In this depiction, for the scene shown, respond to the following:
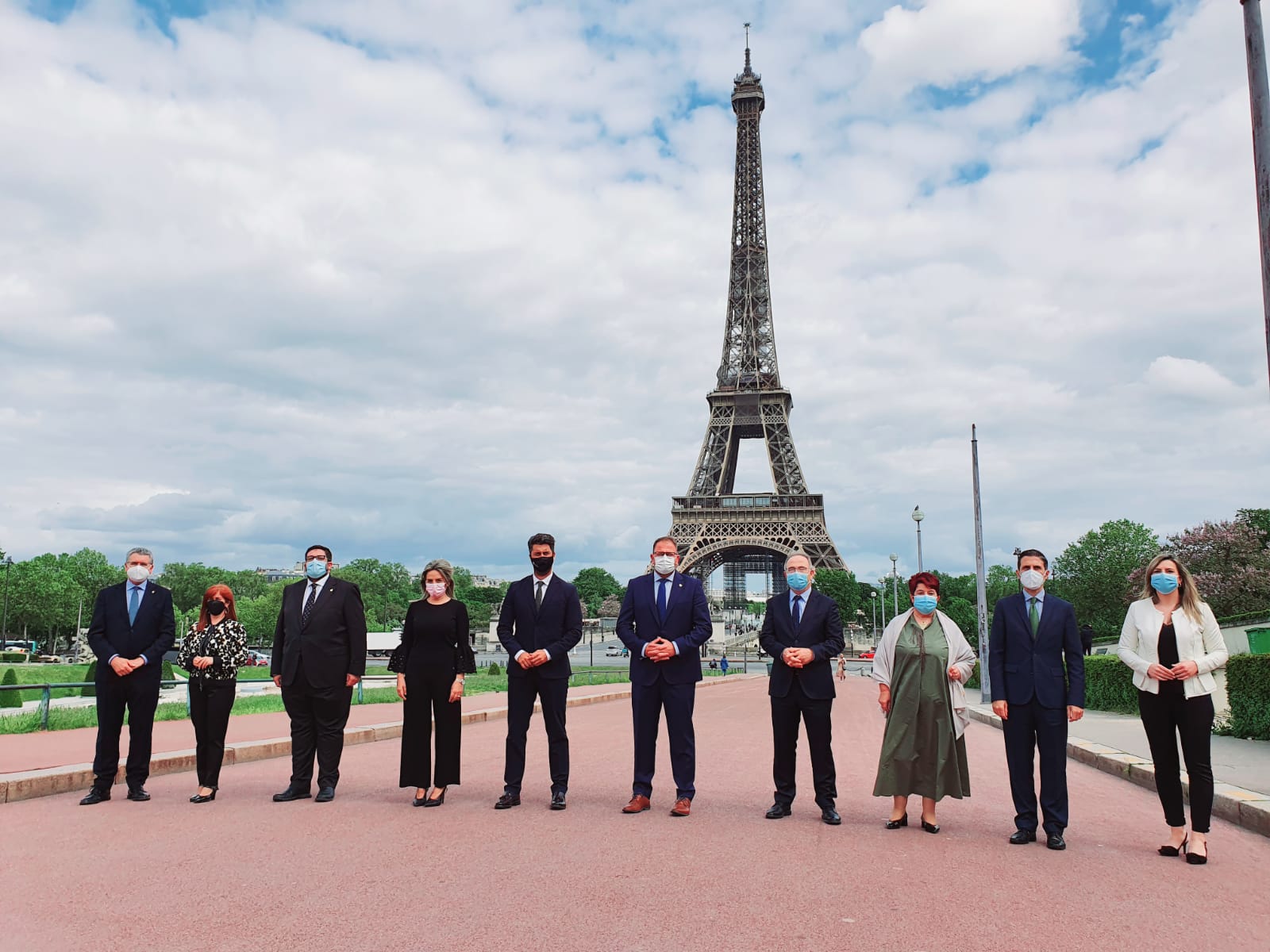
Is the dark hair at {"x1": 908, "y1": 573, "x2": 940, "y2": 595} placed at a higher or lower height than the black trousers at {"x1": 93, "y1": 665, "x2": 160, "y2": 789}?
higher

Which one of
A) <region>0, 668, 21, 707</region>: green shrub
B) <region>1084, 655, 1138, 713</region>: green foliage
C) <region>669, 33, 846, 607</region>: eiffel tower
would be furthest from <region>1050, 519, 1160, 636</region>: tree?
<region>0, 668, 21, 707</region>: green shrub

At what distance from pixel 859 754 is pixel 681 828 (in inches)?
246

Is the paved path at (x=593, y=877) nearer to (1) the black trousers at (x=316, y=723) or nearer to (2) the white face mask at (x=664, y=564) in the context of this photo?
(1) the black trousers at (x=316, y=723)

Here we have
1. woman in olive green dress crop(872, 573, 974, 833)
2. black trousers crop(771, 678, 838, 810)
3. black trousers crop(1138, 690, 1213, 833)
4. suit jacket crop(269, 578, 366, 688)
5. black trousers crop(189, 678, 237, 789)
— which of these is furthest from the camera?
suit jacket crop(269, 578, 366, 688)

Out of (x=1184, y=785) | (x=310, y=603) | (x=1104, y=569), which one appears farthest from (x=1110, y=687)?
(x=1104, y=569)

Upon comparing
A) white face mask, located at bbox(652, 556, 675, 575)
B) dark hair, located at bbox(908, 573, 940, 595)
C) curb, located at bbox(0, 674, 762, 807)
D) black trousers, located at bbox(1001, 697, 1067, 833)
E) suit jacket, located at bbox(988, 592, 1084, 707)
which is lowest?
curb, located at bbox(0, 674, 762, 807)

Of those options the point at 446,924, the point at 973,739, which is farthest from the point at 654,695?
the point at 973,739

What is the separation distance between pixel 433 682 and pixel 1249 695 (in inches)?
407

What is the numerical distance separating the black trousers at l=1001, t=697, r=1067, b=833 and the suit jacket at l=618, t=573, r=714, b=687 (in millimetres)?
2309

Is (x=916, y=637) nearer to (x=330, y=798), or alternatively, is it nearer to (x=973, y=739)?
(x=330, y=798)

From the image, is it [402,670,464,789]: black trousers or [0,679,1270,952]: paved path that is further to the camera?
[402,670,464,789]: black trousers

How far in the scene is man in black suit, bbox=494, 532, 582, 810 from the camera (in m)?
7.84

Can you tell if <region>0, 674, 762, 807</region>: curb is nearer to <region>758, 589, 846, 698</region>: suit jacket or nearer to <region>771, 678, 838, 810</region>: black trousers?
<region>771, 678, 838, 810</region>: black trousers

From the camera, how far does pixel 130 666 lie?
26.1 feet
